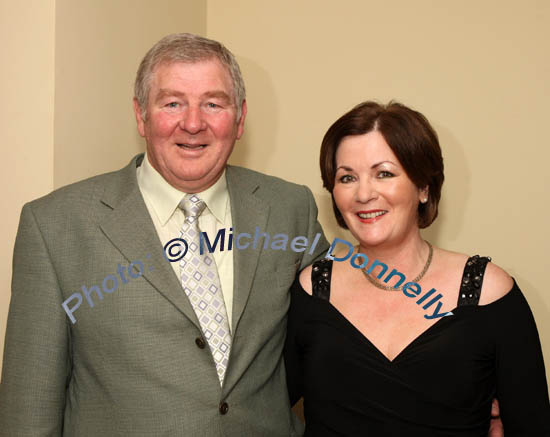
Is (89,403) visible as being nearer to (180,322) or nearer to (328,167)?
(180,322)

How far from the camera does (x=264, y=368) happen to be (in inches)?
72.3

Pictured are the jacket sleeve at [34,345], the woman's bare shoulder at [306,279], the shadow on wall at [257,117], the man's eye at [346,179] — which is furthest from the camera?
the shadow on wall at [257,117]

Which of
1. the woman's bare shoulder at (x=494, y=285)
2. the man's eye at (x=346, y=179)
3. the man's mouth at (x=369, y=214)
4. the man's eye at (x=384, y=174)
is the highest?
the man's eye at (x=384, y=174)

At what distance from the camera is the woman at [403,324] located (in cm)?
174

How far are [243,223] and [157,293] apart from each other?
363 mm

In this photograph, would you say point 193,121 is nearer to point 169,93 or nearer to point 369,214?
point 169,93

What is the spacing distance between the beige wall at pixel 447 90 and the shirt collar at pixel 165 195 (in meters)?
1.08

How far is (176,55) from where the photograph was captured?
179 cm

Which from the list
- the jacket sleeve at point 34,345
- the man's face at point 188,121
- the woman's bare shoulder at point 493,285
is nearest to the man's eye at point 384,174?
the woman's bare shoulder at point 493,285

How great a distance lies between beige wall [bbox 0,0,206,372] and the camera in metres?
1.92

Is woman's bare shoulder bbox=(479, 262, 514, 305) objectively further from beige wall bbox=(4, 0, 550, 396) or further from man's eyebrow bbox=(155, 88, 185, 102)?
man's eyebrow bbox=(155, 88, 185, 102)

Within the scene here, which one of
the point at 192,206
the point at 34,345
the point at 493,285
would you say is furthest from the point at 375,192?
the point at 34,345

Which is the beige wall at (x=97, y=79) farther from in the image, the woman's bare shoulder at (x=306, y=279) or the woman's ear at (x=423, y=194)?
the woman's ear at (x=423, y=194)

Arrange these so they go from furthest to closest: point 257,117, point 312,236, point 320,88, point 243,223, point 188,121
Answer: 1. point 257,117
2. point 320,88
3. point 312,236
4. point 243,223
5. point 188,121
